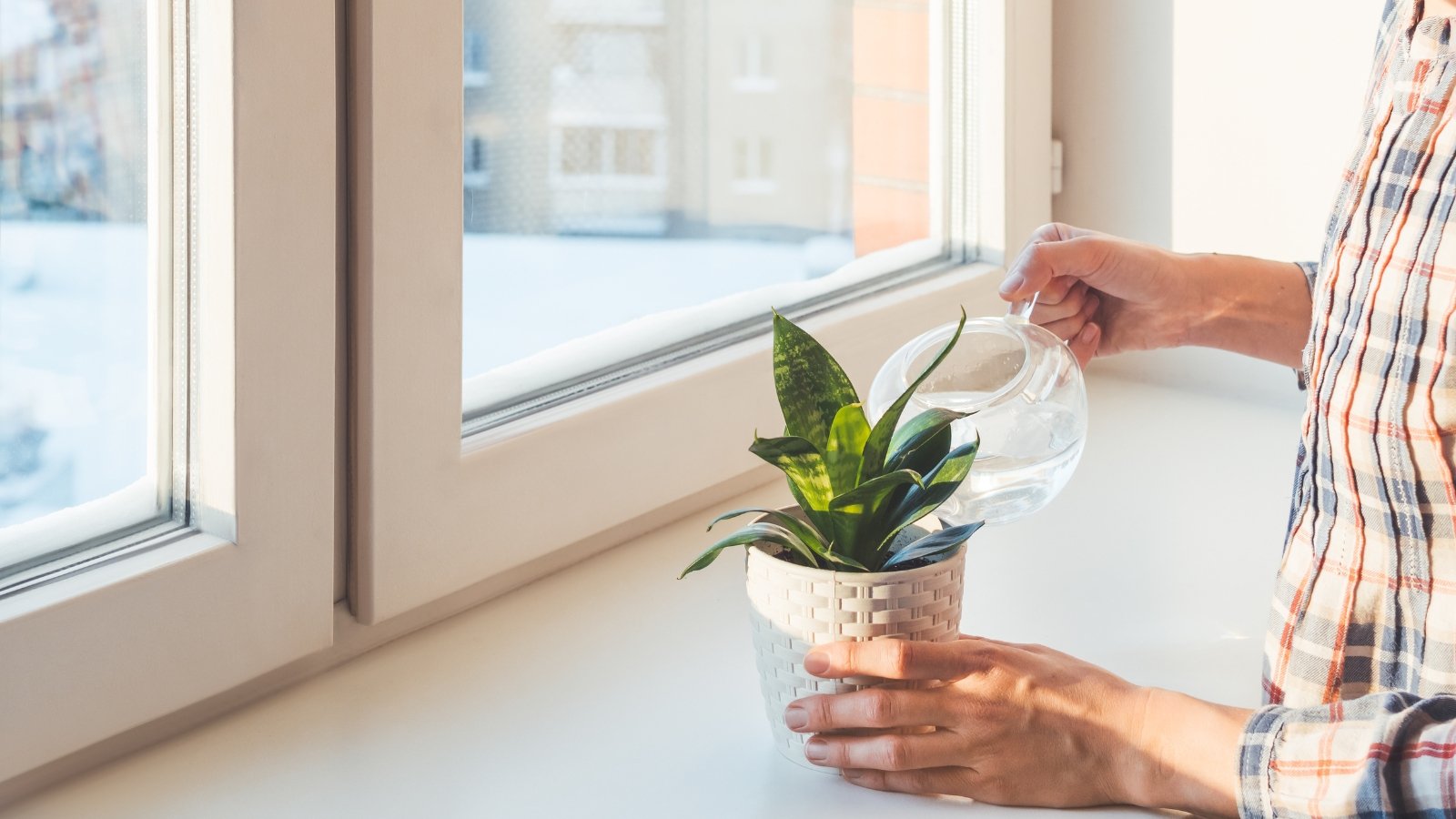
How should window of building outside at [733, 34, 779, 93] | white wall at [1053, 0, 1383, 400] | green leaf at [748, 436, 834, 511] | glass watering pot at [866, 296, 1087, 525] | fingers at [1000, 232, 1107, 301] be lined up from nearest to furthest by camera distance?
green leaf at [748, 436, 834, 511] → glass watering pot at [866, 296, 1087, 525] → fingers at [1000, 232, 1107, 301] → window of building outside at [733, 34, 779, 93] → white wall at [1053, 0, 1383, 400]

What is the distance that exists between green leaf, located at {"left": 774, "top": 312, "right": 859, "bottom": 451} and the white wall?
0.77 metres

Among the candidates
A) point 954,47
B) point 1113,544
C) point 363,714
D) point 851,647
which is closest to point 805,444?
point 851,647

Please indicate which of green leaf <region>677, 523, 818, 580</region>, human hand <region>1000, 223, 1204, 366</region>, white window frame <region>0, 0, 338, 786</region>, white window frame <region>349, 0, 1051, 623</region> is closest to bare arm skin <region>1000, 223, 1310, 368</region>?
human hand <region>1000, 223, 1204, 366</region>

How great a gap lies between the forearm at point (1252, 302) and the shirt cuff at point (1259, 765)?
41 centimetres

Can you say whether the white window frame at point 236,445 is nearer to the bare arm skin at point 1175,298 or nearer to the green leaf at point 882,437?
the green leaf at point 882,437

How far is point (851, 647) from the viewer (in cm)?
72

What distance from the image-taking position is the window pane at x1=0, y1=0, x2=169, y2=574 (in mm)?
708

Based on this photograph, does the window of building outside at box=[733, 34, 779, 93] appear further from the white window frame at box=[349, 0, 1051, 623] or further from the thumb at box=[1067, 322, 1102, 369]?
the thumb at box=[1067, 322, 1102, 369]

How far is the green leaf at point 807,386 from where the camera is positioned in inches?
29.1

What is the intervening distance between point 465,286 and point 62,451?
284mm

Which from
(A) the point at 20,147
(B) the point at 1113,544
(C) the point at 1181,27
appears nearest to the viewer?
(A) the point at 20,147

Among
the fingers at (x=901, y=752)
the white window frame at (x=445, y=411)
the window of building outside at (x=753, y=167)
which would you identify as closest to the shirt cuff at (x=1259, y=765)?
the fingers at (x=901, y=752)

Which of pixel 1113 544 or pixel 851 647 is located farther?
pixel 1113 544

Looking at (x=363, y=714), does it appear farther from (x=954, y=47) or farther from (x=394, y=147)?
(x=954, y=47)
